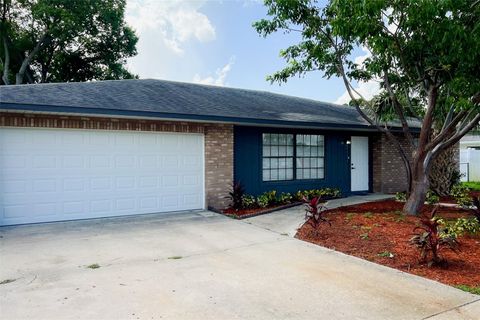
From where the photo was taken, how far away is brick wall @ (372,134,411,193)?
13570mm

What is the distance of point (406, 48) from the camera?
7.82 meters

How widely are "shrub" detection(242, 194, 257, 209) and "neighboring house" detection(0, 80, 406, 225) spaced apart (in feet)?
0.92

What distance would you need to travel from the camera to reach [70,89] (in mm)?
8633

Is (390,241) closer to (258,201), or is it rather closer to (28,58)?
(258,201)

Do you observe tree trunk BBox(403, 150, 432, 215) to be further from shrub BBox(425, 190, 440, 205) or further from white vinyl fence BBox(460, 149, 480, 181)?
white vinyl fence BBox(460, 149, 480, 181)

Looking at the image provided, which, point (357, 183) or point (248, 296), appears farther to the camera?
point (357, 183)

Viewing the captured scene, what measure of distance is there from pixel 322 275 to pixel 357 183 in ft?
30.0

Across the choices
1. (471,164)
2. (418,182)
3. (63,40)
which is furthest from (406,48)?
(63,40)

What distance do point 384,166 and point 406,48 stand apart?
21.7ft

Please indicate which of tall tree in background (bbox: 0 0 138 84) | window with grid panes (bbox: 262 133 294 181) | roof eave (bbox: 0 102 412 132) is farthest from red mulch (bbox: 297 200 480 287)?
tall tree in background (bbox: 0 0 138 84)

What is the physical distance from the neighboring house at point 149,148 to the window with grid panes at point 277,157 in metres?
0.03

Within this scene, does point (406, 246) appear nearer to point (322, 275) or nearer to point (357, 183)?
point (322, 275)

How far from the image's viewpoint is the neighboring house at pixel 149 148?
7.66m

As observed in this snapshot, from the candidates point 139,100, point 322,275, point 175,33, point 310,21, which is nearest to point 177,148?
point 139,100
